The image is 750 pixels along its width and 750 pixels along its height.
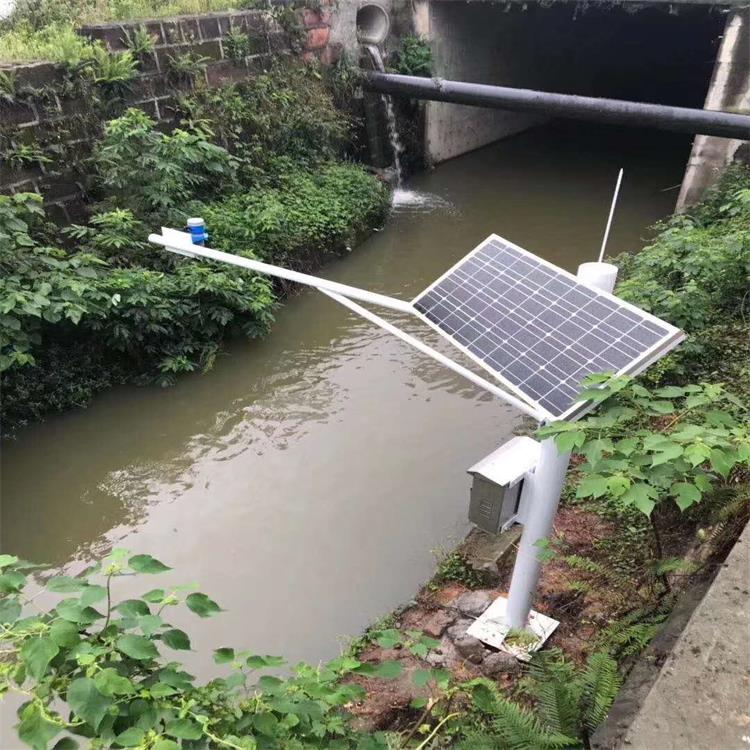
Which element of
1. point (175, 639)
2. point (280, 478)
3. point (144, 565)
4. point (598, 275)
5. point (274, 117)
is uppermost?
point (598, 275)

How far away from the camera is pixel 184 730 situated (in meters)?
1.57

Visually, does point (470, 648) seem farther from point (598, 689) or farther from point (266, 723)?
point (266, 723)

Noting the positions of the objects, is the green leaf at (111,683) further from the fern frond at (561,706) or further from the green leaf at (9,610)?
the fern frond at (561,706)

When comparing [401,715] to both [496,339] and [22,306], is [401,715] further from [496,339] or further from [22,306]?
[22,306]

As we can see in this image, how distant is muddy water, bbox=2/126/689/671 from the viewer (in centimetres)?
394

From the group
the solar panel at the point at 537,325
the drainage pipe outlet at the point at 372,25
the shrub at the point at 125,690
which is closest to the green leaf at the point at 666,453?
the solar panel at the point at 537,325

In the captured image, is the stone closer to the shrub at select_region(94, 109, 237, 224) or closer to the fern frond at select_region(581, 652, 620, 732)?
the shrub at select_region(94, 109, 237, 224)

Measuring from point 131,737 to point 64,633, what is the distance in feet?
1.09

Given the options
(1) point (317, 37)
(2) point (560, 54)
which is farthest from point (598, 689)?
(2) point (560, 54)

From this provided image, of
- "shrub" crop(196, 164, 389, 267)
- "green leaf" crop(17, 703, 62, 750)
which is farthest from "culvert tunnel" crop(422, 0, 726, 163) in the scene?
"green leaf" crop(17, 703, 62, 750)

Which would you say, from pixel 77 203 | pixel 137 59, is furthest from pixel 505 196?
pixel 77 203

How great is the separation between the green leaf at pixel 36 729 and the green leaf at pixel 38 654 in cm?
8

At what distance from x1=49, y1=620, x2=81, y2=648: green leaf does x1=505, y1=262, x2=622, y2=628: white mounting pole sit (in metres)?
1.77

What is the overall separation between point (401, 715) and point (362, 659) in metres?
0.49
